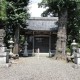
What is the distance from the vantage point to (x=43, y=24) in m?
29.8

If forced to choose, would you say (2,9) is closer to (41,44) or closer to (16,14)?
(16,14)

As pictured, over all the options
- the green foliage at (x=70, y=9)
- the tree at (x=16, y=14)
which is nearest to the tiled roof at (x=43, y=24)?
the green foliage at (x=70, y=9)

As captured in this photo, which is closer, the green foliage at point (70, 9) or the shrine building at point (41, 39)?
the green foliage at point (70, 9)

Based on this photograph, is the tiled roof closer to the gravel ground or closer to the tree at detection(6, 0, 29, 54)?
the tree at detection(6, 0, 29, 54)

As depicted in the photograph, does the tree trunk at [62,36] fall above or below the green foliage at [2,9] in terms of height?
below

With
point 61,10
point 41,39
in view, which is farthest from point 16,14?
point 41,39

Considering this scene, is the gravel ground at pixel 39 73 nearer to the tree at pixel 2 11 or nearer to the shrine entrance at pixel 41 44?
the tree at pixel 2 11

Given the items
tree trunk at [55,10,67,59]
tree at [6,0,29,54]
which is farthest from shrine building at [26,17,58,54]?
tree trunk at [55,10,67,59]

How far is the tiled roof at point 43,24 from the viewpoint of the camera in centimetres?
2845

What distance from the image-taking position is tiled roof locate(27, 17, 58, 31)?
1120 inches

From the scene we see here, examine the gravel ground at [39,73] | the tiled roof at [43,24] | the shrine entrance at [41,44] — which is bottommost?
the gravel ground at [39,73]

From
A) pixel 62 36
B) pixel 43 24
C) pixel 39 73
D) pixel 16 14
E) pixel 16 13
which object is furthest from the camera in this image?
pixel 43 24

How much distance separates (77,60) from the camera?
15008 mm

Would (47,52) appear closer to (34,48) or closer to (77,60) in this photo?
(34,48)
